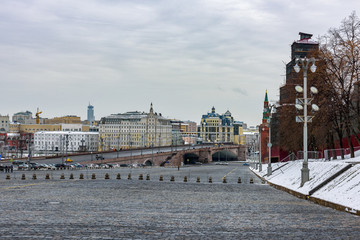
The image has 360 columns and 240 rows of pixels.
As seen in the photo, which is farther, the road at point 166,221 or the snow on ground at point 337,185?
the snow on ground at point 337,185

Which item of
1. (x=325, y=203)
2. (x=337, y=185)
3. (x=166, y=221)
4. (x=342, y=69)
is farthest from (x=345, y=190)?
(x=342, y=69)

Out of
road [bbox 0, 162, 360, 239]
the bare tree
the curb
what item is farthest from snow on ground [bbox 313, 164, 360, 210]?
the bare tree

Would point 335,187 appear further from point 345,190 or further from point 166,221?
point 166,221

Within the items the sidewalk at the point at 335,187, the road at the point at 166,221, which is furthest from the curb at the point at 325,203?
the road at the point at 166,221

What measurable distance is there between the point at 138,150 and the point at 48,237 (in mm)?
148994

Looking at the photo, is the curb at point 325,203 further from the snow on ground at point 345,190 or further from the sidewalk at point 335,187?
the snow on ground at point 345,190

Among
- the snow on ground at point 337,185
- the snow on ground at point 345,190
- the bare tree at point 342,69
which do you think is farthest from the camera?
the bare tree at point 342,69

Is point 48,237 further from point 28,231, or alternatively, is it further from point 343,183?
point 343,183

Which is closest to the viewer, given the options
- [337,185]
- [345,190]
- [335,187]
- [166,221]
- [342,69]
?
[166,221]

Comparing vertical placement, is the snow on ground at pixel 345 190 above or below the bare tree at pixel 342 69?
below

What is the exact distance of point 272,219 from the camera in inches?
665

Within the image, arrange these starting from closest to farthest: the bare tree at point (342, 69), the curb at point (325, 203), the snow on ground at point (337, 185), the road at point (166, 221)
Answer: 1. the road at point (166, 221)
2. the curb at point (325, 203)
3. the snow on ground at point (337, 185)
4. the bare tree at point (342, 69)

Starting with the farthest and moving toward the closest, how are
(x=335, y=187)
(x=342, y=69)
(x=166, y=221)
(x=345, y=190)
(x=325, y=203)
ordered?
(x=342, y=69), (x=335, y=187), (x=325, y=203), (x=345, y=190), (x=166, y=221)

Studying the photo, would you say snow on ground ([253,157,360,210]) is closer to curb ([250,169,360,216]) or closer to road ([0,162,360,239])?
curb ([250,169,360,216])
